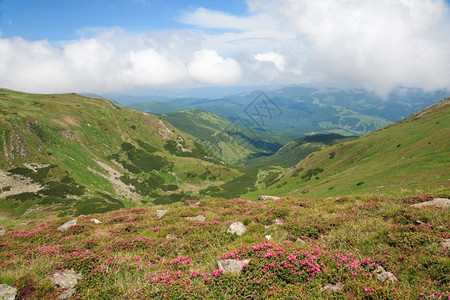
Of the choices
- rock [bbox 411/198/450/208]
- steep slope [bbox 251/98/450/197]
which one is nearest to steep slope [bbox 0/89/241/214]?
steep slope [bbox 251/98/450/197]

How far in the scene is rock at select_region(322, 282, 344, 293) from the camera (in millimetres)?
7640

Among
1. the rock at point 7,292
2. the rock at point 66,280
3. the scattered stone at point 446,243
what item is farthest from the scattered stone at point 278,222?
the rock at point 7,292

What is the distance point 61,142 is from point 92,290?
13776cm

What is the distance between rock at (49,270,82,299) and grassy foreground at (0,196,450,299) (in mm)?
259

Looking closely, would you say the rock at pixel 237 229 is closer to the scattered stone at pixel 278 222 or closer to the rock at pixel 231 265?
the scattered stone at pixel 278 222

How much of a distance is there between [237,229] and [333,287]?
747 centimetres

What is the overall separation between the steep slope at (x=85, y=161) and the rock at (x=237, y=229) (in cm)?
7665

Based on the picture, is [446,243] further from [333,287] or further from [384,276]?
[333,287]

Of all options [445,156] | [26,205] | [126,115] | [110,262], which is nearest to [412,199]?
[110,262]

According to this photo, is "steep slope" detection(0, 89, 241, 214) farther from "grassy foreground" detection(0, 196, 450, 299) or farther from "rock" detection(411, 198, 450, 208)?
"rock" detection(411, 198, 450, 208)

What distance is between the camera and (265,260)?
9.05 meters

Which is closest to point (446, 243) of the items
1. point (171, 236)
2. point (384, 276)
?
point (384, 276)

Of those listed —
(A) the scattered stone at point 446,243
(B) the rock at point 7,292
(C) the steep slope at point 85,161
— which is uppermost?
(A) the scattered stone at point 446,243

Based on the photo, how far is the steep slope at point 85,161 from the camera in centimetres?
8438
